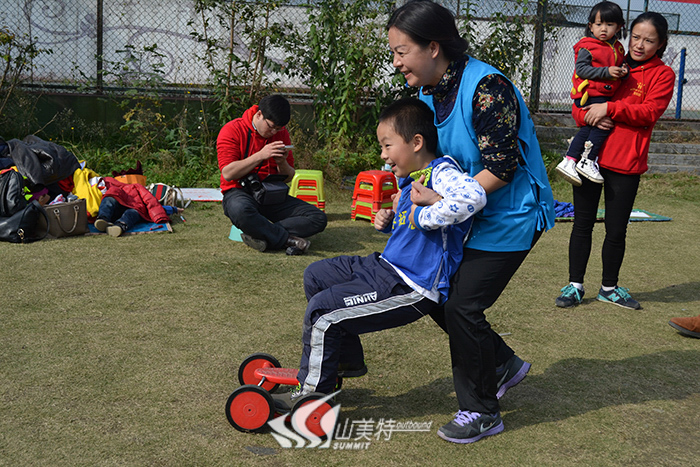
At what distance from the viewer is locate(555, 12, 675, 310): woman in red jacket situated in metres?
4.45

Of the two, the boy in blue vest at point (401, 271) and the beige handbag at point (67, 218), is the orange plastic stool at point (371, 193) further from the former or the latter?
the boy in blue vest at point (401, 271)

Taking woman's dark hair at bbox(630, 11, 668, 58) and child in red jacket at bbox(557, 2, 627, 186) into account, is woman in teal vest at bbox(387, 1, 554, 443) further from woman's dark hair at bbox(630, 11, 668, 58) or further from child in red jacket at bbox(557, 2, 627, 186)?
woman's dark hair at bbox(630, 11, 668, 58)

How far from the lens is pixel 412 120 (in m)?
2.62

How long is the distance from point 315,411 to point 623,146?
9.59 feet

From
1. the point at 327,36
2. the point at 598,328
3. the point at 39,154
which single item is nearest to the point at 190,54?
the point at 327,36

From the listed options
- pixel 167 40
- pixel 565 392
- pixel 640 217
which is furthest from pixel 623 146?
pixel 167 40

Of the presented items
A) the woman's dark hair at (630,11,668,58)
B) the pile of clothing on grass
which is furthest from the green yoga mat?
the pile of clothing on grass

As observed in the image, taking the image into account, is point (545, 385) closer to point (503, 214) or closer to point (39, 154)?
point (503, 214)

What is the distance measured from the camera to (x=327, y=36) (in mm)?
8852

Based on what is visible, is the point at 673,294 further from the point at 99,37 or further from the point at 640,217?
the point at 99,37

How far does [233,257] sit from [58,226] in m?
1.59

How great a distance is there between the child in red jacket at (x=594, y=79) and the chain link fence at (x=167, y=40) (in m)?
4.52

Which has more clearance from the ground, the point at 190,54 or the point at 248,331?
the point at 190,54

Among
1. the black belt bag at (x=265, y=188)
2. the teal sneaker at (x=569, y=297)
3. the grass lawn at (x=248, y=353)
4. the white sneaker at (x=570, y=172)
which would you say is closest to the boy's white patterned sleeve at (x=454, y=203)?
the grass lawn at (x=248, y=353)
